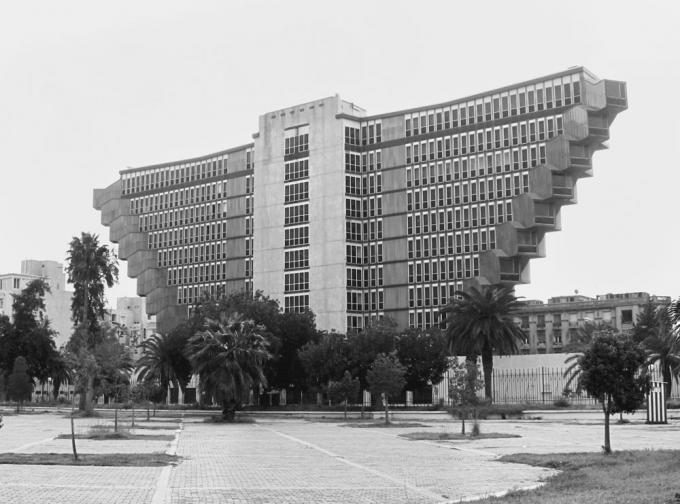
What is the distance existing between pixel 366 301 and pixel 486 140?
2912 centimetres

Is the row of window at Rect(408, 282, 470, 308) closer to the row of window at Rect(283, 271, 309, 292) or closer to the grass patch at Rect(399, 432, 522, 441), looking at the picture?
the row of window at Rect(283, 271, 309, 292)

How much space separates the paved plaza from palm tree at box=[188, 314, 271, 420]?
25.5 m

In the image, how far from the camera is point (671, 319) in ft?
78.8

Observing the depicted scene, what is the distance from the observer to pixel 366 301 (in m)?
131

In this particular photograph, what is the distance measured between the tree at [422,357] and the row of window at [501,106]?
4587cm

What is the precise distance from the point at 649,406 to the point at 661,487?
1482 inches

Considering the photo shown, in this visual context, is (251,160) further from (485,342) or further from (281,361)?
(485,342)

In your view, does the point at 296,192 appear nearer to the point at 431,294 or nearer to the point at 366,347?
the point at 431,294

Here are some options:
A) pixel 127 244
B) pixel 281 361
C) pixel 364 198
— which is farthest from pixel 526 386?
pixel 127 244

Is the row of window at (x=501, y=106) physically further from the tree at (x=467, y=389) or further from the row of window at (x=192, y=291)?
the tree at (x=467, y=389)

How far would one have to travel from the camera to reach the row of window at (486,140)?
117m

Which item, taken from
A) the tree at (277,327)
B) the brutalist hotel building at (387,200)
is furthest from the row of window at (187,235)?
the tree at (277,327)

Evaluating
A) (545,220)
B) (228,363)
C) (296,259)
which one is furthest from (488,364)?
(296,259)

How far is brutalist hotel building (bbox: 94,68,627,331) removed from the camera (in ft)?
382
